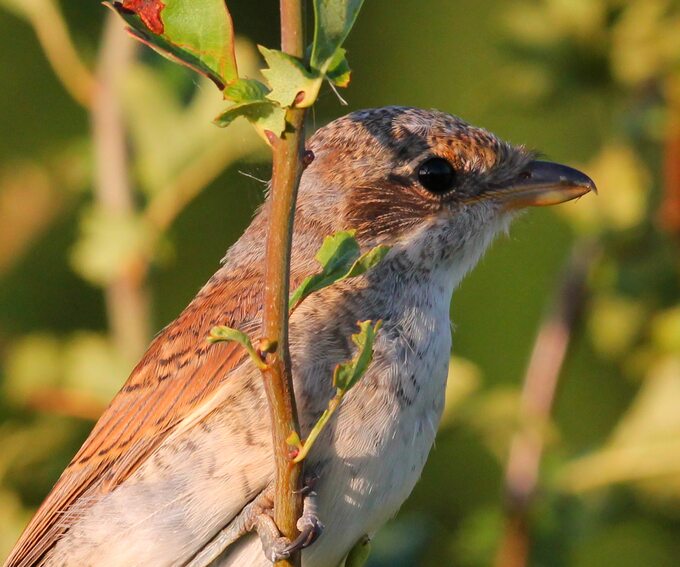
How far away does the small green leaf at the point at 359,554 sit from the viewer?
318cm

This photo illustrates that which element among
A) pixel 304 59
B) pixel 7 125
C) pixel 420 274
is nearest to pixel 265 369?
pixel 304 59

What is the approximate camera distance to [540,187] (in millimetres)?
3758

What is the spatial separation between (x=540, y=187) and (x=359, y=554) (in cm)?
117

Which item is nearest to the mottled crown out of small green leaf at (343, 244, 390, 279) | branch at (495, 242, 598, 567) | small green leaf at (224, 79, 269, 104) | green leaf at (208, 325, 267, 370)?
branch at (495, 242, 598, 567)

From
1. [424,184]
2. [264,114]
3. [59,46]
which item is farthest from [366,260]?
[59,46]

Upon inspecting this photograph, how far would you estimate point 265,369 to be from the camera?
7.17ft

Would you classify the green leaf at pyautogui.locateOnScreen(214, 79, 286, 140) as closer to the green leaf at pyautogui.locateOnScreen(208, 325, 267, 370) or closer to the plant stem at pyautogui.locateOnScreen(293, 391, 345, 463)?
the green leaf at pyautogui.locateOnScreen(208, 325, 267, 370)

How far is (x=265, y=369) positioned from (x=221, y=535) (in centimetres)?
102

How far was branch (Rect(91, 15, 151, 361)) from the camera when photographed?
13.4ft

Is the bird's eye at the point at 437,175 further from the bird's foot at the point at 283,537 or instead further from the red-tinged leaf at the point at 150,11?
the red-tinged leaf at the point at 150,11

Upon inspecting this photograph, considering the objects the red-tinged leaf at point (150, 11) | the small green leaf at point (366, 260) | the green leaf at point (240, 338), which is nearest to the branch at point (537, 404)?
the small green leaf at point (366, 260)

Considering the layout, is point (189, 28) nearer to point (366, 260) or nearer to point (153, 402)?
point (366, 260)

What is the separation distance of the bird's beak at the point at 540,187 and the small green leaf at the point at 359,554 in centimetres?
103

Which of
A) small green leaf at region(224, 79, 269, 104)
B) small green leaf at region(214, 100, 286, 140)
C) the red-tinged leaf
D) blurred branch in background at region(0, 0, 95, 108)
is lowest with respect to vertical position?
blurred branch in background at region(0, 0, 95, 108)
